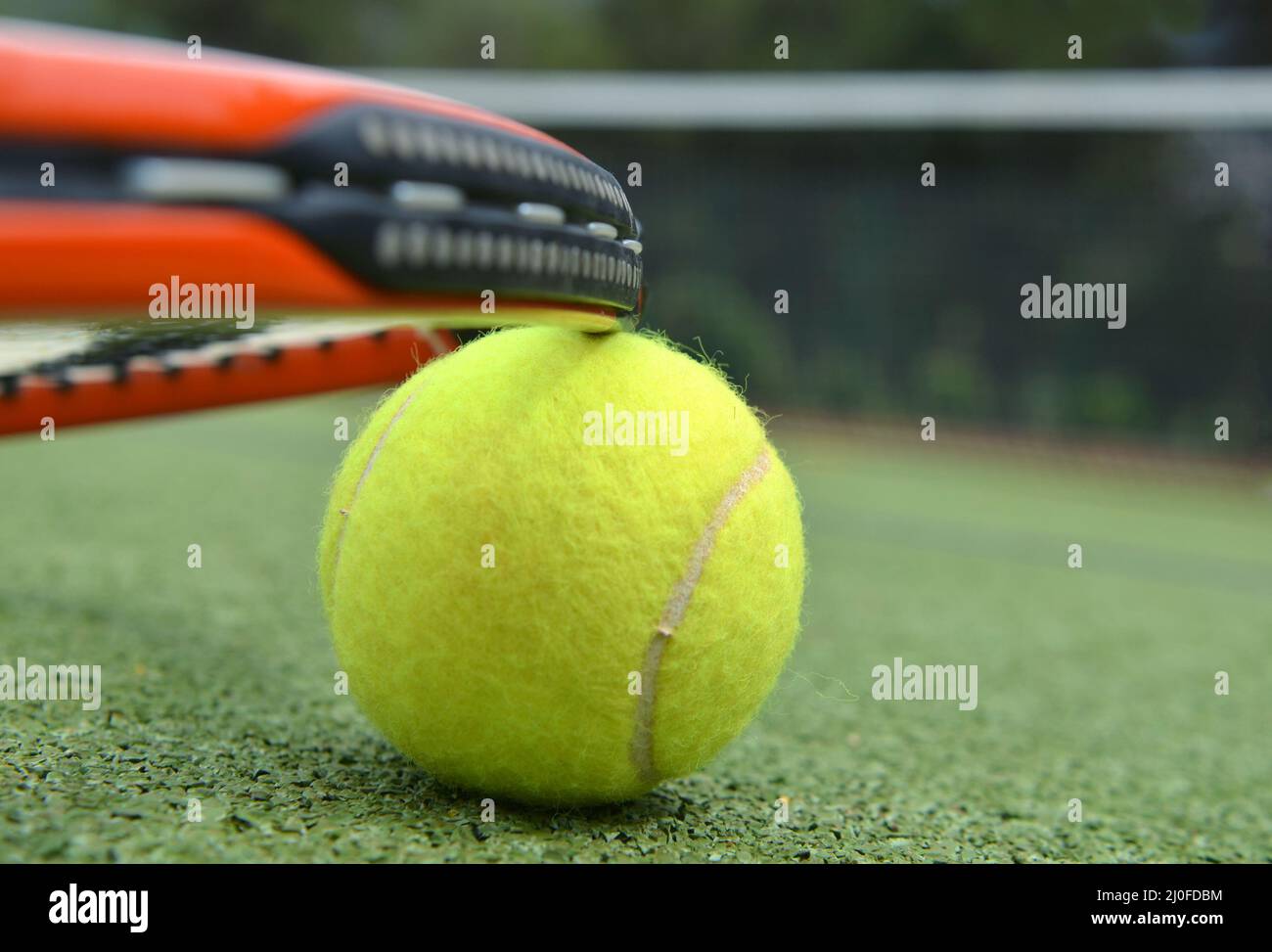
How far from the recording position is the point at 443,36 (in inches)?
981

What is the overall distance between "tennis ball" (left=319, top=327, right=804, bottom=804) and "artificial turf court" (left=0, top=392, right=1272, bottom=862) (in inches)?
4.6

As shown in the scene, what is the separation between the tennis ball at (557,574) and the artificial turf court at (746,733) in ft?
0.38

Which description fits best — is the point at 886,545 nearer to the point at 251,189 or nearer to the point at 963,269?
the point at 251,189

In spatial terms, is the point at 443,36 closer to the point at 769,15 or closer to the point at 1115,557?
the point at 769,15

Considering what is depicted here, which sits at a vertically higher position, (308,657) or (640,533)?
(640,533)

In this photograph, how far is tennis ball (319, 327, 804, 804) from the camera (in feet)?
5.09

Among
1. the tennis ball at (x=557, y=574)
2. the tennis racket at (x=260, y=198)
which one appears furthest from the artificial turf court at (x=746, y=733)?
the tennis racket at (x=260, y=198)

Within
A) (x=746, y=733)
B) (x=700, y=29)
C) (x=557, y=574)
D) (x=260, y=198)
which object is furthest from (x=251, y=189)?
(x=700, y=29)

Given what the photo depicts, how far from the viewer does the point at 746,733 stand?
2.44 m

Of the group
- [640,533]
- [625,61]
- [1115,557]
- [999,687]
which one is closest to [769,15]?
[625,61]

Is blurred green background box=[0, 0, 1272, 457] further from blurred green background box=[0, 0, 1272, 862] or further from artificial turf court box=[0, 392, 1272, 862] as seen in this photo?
artificial turf court box=[0, 392, 1272, 862]

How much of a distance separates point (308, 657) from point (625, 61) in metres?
21.7

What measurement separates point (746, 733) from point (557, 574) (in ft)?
3.32

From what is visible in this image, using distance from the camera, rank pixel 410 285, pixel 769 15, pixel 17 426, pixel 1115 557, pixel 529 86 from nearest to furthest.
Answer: pixel 410 285
pixel 17 426
pixel 1115 557
pixel 529 86
pixel 769 15
